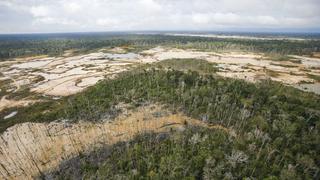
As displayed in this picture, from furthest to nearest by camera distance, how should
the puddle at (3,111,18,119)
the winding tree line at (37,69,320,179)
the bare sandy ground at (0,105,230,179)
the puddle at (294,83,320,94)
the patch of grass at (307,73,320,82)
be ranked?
1. the patch of grass at (307,73,320,82)
2. the puddle at (294,83,320,94)
3. the puddle at (3,111,18,119)
4. the bare sandy ground at (0,105,230,179)
5. the winding tree line at (37,69,320,179)

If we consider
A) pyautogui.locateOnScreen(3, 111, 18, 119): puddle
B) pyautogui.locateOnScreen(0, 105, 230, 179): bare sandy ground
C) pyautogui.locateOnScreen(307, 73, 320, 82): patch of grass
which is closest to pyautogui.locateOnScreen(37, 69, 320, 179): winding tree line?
pyautogui.locateOnScreen(0, 105, 230, 179): bare sandy ground

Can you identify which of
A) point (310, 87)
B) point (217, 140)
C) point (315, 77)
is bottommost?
point (310, 87)

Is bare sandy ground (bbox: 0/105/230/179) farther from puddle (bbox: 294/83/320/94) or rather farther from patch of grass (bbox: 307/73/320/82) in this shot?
patch of grass (bbox: 307/73/320/82)

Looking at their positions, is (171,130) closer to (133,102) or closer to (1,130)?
(133,102)

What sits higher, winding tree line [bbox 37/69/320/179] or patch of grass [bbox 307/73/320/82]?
winding tree line [bbox 37/69/320/179]

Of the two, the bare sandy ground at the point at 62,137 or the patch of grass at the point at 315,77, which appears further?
the patch of grass at the point at 315,77

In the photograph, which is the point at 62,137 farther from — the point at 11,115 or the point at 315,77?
the point at 315,77

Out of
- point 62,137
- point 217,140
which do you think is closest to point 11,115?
point 62,137

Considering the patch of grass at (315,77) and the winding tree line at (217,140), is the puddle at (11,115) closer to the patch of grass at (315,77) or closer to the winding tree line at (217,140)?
the winding tree line at (217,140)

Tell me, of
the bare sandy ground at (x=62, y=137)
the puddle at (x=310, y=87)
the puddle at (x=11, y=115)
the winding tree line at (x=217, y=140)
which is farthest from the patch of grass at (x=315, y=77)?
the puddle at (x=11, y=115)
